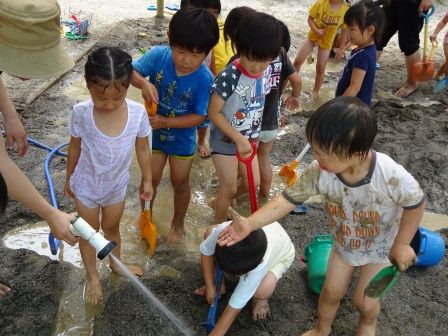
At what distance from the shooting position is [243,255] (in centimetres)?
221

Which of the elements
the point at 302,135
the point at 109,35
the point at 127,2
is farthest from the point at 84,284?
the point at 127,2

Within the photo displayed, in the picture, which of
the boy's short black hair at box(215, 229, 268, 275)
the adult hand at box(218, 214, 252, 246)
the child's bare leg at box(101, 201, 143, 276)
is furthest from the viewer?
the child's bare leg at box(101, 201, 143, 276)

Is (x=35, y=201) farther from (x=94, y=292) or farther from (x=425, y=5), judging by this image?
(x=425, y=5)

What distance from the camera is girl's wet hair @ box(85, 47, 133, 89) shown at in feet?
6.88

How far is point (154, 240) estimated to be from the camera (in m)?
3.00

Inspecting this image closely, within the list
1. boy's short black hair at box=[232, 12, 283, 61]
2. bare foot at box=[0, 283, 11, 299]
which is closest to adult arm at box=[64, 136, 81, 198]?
bare foot at box=[0, 283, 11, 299]

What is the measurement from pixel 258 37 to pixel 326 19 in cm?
295

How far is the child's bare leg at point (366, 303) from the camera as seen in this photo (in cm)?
233

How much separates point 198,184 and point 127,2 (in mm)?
5140

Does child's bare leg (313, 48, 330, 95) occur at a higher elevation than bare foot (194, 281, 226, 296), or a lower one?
higher

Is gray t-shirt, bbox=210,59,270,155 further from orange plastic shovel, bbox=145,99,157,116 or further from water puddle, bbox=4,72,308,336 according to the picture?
water puddle, bbox=4,72,308,336

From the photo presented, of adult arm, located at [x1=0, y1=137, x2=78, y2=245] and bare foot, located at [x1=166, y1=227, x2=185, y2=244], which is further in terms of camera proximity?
bare foot, located at [x1=166, y1=227, x2=185, y2=244]

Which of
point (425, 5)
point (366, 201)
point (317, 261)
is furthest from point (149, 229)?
point (425, 5)

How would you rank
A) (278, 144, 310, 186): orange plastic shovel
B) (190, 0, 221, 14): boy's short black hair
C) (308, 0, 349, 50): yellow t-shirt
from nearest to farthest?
1. (190, 0, 221, 14): boy's short black hair
2. (278, 144, 310, 186): orange plastic shovel
3. (308, 0, 349, 50): yellow t-shirt
